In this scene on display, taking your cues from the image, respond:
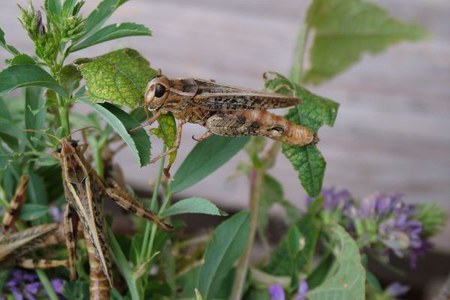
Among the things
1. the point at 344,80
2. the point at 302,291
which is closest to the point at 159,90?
the point at 302,291

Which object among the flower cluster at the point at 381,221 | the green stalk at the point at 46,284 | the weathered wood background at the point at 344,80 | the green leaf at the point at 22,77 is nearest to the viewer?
the green leaf at the point at 22,77

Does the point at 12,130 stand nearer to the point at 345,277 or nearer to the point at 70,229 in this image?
the point at 70,229

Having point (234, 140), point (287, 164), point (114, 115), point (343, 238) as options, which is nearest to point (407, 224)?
point (343, 238)

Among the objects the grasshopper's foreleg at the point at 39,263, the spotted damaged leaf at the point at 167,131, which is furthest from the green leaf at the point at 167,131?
the grasshopper's foreleg at the point at 39,263

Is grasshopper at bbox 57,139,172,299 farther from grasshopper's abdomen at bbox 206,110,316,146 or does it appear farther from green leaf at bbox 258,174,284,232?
green leaf at bbox 258,174,284,232

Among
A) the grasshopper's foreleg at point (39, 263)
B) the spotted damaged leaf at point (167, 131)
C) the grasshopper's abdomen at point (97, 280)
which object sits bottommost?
the grasshopper's foreleg at point (39, 263)

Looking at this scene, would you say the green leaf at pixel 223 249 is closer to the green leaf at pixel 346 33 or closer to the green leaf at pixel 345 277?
the green leaf at pixel 345 277

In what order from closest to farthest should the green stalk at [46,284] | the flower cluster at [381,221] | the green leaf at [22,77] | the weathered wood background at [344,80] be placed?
the green leaf at [22,77] < the green stalk at [46,284] < the flower cluster at [381,221] < the weathered wood background at [344,80]
